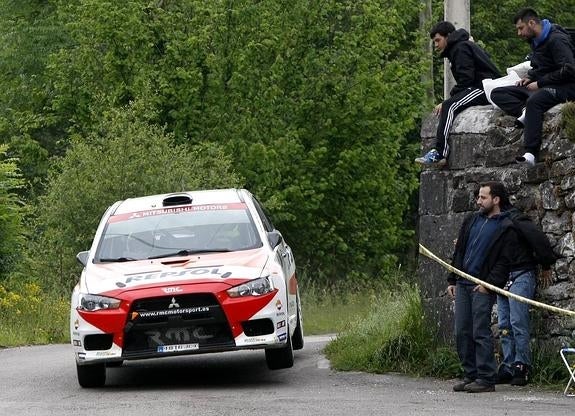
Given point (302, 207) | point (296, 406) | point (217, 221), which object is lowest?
point (302, 207)

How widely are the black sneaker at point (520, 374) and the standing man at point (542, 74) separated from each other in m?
1.78

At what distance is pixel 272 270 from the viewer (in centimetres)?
1391

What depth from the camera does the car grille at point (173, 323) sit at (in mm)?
13398

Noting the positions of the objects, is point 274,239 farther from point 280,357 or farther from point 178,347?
point 178,347

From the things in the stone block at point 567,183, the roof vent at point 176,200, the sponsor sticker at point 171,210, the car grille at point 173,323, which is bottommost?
the car grille at point 173,323

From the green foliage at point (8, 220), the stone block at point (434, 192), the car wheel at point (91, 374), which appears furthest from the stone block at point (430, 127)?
the green foliage at point (8, 220)

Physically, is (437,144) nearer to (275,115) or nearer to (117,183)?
(117,183)

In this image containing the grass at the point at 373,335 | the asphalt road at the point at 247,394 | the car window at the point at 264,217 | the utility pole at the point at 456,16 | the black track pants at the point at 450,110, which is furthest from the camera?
the utility pole at the point at 456,16

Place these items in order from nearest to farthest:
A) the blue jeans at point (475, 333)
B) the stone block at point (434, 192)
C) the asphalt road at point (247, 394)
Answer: the asphalt road at point (247, 394) → the blue jeans at point (475, 333) → the stone block at point (434, 192)

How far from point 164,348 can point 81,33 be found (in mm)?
25155

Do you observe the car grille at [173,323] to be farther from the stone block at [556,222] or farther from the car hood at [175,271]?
the stone block at [556,222]

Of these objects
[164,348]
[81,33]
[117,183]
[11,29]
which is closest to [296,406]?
[164,348]

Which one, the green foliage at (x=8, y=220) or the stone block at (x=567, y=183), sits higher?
the stone block at (x=567, y=183)

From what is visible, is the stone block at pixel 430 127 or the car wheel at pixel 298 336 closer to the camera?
the stone block at pixel 430 127
